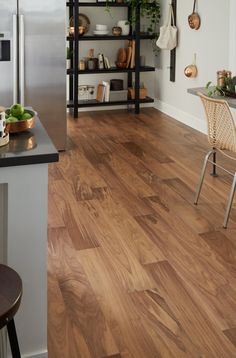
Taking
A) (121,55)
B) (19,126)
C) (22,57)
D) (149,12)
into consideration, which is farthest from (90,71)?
(19,126)

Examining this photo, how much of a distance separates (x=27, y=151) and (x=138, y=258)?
1.31 meters

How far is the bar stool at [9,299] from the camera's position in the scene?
1417mm

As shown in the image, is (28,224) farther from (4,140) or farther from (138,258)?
(138,258)

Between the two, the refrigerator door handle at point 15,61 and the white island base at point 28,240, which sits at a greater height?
the refrigerator door handle at point 15,61

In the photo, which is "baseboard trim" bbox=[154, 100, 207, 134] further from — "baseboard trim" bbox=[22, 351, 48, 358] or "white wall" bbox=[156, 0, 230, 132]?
"baseboard trim" bbox=[22, 351, 48, 358]

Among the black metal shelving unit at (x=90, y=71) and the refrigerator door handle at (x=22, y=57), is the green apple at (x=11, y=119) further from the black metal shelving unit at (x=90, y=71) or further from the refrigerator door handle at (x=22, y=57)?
the black metal shelving unit at (x=90, y=71)

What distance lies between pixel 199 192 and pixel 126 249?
0.96 metres

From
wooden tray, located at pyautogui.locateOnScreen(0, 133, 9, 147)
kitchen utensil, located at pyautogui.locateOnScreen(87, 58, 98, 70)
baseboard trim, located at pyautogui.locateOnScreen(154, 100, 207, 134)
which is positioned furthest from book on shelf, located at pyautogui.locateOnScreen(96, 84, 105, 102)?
wooden tray, located at pyautogui.locateOnScreen(0, 133, 9, 147)

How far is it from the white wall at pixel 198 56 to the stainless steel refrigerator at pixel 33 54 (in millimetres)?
1764

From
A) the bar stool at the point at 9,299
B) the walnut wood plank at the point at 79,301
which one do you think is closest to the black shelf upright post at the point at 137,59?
the walnut wood plank at the point at 79,301

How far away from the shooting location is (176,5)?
642 cm

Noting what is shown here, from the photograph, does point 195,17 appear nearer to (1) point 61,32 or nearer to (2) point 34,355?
(1) point 61,32

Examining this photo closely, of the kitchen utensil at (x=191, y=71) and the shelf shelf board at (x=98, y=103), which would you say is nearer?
the kitchen utensil at (x=191, y=71)

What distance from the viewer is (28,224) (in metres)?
1.84
